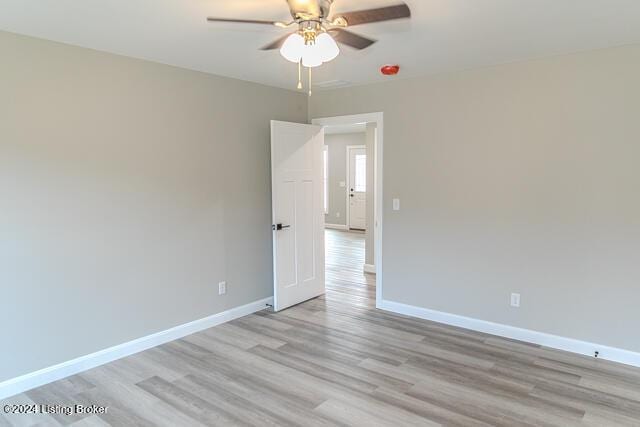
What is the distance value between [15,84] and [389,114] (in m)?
3.19

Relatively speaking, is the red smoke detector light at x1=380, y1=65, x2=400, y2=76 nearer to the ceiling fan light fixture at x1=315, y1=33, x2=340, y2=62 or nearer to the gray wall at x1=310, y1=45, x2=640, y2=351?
the gray wall at x1=310, y1=45, x2=640, y2=351

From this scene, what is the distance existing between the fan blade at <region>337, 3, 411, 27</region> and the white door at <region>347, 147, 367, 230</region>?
832 centimetres

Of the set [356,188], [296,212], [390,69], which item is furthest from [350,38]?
[356,188]

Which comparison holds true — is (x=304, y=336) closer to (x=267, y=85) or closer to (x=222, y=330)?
(x=222, y=330)

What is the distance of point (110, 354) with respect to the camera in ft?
11.0

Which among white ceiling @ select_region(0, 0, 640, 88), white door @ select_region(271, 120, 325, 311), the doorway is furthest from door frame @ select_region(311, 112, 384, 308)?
the doorway

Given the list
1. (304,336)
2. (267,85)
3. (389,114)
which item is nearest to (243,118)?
(267,85)

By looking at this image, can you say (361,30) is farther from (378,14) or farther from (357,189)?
(357,189)

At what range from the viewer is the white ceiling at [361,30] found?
2301mm

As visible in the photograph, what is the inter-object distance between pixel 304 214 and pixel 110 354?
2365 millimetres

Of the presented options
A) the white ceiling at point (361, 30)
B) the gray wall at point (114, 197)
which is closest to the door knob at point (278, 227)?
the gray wall at point (114, 197)

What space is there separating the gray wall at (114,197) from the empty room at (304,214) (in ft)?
0.05

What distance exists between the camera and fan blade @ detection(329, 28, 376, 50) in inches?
86.0

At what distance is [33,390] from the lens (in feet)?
9.54
